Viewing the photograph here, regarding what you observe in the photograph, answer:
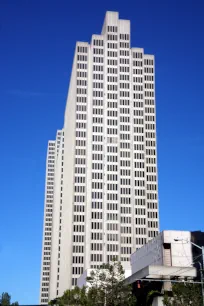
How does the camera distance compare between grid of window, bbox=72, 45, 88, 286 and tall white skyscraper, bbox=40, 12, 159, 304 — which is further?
tall white skyscraper, bbox=40, 12, 159, 304

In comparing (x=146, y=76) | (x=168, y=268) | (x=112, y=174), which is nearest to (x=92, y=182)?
(x=112, y=174)

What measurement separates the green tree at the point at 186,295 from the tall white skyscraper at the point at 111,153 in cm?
10078

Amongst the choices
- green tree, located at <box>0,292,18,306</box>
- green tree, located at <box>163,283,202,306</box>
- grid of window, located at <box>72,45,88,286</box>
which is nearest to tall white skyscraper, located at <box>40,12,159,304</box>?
grid of window, located at <box>72,45,88,286</box>

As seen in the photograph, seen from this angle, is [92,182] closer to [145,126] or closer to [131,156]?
[131,156]

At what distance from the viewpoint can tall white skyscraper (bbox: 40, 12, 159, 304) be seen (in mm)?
165750

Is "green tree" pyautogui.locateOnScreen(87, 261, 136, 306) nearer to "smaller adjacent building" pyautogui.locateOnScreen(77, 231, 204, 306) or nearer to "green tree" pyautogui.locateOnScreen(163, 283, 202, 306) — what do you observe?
"smaller adjacent building" pyautogui.locateOnScreen(77, 231, 204, 306)

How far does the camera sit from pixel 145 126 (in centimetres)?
18200

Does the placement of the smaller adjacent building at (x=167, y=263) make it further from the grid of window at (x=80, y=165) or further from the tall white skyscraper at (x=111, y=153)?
the tall white skyscraper at (x=111, y=153)

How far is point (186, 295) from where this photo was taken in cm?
6056

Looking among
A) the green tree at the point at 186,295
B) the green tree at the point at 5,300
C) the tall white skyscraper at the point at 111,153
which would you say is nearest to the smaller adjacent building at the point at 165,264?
the green tree at the point at 186,295

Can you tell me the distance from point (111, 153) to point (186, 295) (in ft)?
383

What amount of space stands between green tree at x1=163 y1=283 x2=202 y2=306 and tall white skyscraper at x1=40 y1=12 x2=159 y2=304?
101 m

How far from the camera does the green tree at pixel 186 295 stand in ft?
197

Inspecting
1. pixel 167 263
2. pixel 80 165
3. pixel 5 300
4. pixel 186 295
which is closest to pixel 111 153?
pixel 80 165
